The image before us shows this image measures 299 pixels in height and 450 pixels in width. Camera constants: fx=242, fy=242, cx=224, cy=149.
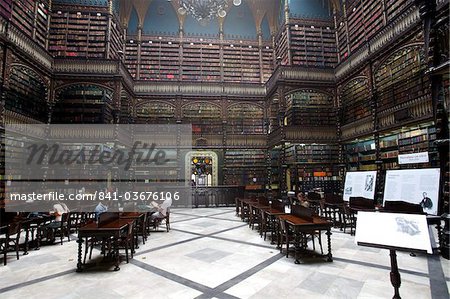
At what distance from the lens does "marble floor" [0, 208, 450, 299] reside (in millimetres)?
2553

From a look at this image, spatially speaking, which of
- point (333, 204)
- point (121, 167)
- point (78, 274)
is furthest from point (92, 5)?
point (333, 204)

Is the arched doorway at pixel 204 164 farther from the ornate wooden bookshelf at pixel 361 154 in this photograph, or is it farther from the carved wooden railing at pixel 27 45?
the carved wooden railing at pixel 27 45

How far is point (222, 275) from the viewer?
3.03 meters

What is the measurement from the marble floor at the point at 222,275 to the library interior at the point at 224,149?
29mm

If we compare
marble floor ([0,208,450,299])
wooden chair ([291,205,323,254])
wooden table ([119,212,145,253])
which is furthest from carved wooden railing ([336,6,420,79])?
wooden table ([119,212,145,253])

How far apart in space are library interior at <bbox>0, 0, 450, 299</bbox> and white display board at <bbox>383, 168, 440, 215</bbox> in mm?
27

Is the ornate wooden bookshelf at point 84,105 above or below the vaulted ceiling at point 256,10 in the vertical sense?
below

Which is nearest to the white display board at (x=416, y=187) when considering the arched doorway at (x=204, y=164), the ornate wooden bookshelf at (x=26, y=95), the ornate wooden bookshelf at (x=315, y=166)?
the ornate wooden bookshelf at (x=315, y=166)

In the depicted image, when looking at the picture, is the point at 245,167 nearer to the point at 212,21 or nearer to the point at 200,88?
the point at 200,88

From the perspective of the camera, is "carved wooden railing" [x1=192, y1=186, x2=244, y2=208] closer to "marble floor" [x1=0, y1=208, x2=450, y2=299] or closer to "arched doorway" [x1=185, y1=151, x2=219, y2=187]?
"arched doorway" [x1=185, y1=151, x2=219, y2=187]

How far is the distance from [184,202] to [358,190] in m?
6.86

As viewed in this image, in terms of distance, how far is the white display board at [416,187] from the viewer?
4004mm

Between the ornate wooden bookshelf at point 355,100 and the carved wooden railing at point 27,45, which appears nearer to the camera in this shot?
the carved wooden railing at point 27,45

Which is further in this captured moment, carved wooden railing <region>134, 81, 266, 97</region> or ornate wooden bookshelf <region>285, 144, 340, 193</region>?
carved wooden railing <region>134, 81, 266, 97</region>
